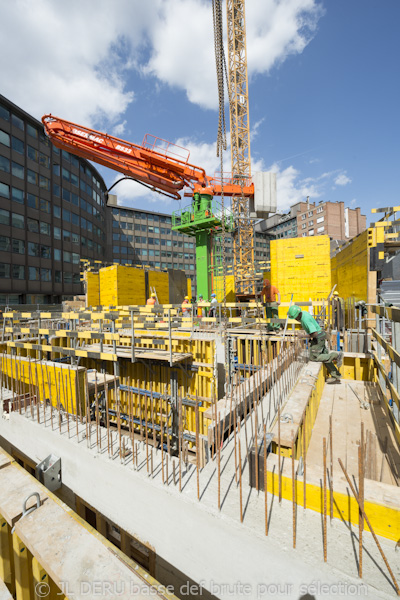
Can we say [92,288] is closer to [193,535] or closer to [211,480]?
[211,480]

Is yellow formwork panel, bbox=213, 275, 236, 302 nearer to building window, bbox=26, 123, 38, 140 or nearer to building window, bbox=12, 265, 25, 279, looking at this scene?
building window, bbox=12, 265, 25, 279

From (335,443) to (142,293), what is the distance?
18924 millimetres

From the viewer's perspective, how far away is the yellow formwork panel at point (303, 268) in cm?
1487

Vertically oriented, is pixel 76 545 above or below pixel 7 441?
above

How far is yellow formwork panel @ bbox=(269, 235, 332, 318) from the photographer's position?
14.9 m

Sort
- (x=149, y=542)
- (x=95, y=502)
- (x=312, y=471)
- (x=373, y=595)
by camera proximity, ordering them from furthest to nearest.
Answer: (x=95, y=502)
(x=149, y=542)
(x=312, y=471)
(x=373, y=595)

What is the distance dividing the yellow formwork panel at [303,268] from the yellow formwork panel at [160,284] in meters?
11.2

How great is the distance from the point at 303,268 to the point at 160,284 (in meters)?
13.0

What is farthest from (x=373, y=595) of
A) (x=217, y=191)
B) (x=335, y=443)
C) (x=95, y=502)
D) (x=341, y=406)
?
(x=217, y=191)

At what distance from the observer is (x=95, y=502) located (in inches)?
159

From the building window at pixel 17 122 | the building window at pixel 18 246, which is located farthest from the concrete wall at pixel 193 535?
the building window at pixel 17 122

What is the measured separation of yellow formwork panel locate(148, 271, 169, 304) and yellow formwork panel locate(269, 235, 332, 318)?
36.8ft

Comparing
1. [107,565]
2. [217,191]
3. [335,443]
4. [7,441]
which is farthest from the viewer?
[217,191]

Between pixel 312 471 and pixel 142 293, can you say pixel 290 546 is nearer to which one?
pixel 312 471
